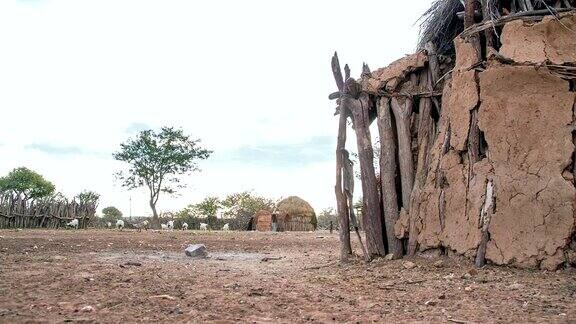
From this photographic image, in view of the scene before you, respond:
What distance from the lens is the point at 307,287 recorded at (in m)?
4.58

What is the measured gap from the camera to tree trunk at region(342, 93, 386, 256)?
6.69m

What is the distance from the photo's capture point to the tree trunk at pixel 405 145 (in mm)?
6590

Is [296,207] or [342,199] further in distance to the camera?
[296,207]

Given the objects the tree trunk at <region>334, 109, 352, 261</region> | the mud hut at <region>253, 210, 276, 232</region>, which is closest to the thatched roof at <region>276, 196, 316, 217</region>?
the mud hut at <region>253, 210, 276, 232</region>

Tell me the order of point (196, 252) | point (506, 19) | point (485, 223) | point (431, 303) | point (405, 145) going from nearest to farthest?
point (431, 303)
point (485, 223)
point (506, 19)
point (405, 145)
point (196, 252)

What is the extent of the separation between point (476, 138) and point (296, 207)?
76.7ft

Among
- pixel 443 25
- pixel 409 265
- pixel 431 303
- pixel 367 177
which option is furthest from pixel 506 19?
pixel 431 303

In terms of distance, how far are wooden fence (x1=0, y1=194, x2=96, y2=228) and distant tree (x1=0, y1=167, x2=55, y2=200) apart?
17.4 metres

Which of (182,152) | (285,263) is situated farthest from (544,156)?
(182,152)

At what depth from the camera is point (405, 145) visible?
6.67 m

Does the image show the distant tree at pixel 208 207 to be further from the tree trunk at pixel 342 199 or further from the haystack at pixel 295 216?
the tree trunk at pixel 342 199

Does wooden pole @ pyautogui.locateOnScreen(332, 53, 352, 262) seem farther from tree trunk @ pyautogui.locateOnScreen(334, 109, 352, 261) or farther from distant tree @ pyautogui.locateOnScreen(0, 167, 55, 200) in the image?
distant tree @ pyautogui.locateOnScreen(0, 167, 55, 200)

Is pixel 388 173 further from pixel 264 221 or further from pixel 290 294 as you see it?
pixel 264 221

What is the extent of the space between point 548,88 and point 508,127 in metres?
0.60
